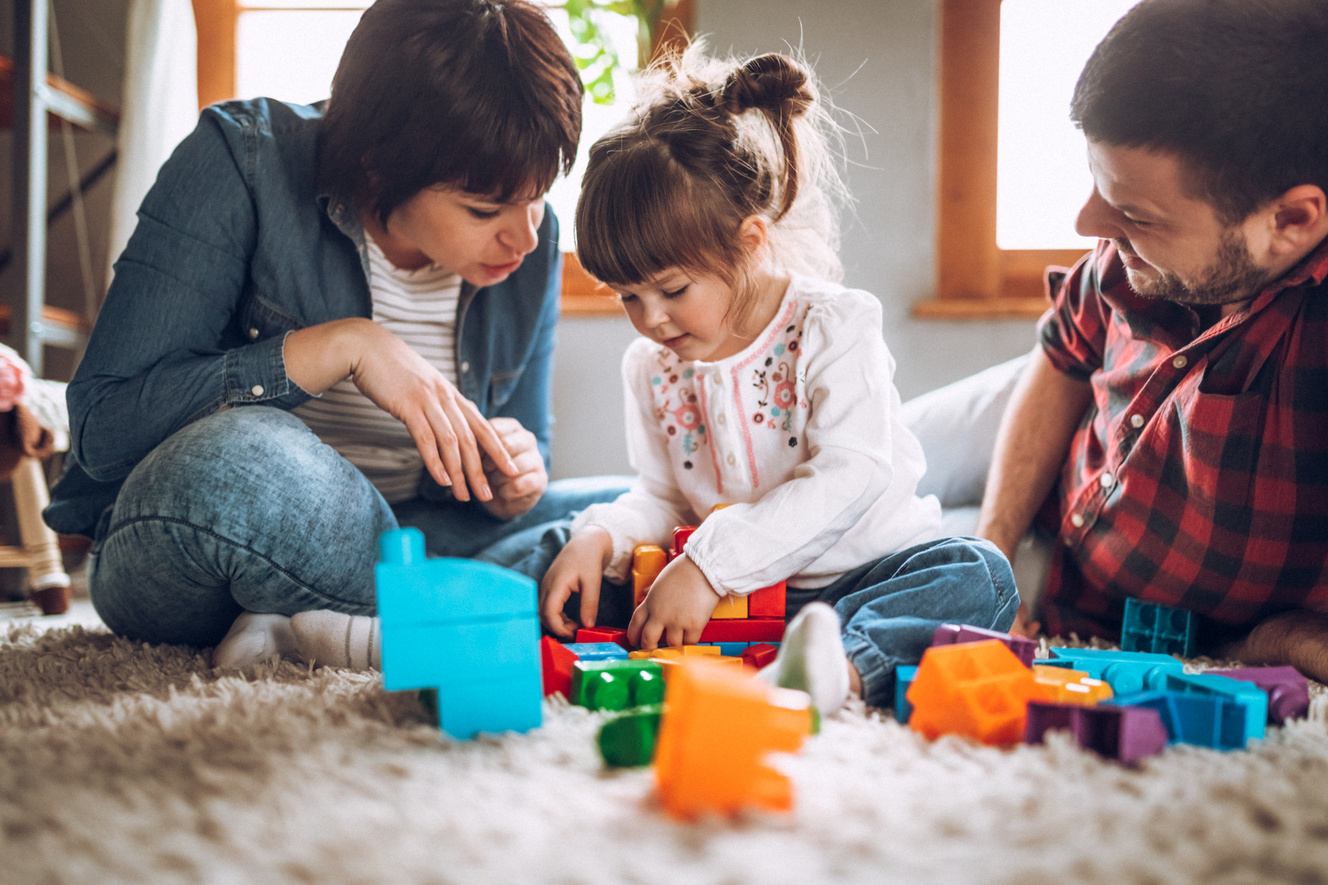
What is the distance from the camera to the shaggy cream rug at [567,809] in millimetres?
400

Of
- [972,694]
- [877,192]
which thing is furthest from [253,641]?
[877,192]

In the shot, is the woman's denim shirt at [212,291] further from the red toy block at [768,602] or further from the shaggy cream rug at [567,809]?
the red toy block at [768,602]

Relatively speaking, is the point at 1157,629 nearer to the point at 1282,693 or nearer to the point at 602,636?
the point at 1282,693

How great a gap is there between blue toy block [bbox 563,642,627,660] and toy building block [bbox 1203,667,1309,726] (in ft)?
1.56

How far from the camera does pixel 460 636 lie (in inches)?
22.1

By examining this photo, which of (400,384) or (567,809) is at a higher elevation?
(400,384)

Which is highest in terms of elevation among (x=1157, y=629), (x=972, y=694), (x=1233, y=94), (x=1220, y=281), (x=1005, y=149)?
(x=1005, y=149)

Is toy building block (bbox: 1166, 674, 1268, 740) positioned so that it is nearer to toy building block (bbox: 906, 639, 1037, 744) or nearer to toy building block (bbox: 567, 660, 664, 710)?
toy building block (bbox: 906, 639, 1037, 744)

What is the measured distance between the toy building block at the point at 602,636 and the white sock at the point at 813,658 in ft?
0.88

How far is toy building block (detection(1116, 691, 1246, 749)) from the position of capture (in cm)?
58

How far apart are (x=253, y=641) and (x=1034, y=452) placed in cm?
90

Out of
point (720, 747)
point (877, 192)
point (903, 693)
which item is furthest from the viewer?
point (877, 192)

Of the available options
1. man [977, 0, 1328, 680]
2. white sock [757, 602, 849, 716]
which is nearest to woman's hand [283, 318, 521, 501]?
white sock [757, 602, 849, 716]

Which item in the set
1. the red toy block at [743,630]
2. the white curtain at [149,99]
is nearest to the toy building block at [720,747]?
the red toy block at [743,630]
